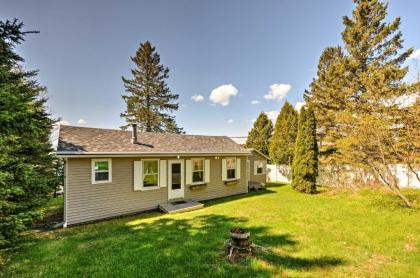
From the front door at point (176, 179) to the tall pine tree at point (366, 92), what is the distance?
8193 mm

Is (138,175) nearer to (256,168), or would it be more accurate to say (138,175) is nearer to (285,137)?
(256,168)

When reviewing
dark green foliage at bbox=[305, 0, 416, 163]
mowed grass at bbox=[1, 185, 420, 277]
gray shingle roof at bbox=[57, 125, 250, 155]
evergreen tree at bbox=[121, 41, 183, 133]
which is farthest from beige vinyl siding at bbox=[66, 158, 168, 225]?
evergreen tree at bbox=[121, 41, 183, 133]

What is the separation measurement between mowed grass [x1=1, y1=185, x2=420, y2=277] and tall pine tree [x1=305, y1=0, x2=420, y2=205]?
8.54ft

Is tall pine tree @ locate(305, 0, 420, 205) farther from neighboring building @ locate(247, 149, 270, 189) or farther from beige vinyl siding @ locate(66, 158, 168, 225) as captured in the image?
beige vinyl siding @ locate(66, 158, 168, 225)

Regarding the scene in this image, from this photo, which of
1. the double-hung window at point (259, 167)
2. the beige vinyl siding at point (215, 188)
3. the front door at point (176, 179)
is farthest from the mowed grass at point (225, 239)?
the double-hung window at point (259, 167)

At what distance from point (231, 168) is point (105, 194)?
713 centimetres

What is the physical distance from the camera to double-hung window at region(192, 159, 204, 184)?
36.3 ft

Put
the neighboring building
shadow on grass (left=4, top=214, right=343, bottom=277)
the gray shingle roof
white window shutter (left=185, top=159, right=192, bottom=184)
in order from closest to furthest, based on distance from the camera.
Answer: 1. shadow on grass (left=4, top=214, right=343, bottom=277)
2. the gray shingle roof
3. white window shutter (left=185, top=159, right=192, bottom=184)
4. the neighboring building

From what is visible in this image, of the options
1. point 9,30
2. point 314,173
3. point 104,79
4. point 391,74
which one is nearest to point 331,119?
point 391,74

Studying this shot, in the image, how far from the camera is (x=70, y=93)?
15273mm

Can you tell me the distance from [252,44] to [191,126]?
16.7 meters

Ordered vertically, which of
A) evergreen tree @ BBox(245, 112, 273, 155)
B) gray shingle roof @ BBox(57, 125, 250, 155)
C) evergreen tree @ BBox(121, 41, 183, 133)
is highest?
evergreen tree @ BBox(121, 41, 183, 133)

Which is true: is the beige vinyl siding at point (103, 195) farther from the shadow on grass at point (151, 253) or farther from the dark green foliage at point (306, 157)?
the dark green foliage at point (306, 157)

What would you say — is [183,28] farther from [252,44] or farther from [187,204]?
[187,204]
